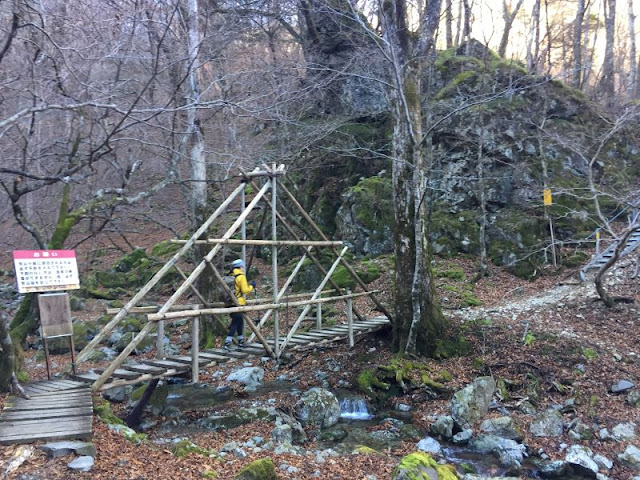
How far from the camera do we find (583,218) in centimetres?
1838

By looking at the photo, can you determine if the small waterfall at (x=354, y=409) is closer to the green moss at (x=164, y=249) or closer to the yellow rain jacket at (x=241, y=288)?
the yellow rain jacket at (x=241, y=288)

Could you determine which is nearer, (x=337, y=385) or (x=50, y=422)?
(x=50, y=422)

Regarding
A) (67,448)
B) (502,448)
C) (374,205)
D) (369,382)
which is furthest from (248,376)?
(374,205)

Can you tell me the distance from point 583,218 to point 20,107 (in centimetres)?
1785

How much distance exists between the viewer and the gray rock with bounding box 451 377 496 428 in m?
8.70

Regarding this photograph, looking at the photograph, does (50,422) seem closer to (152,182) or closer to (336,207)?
(152,182)

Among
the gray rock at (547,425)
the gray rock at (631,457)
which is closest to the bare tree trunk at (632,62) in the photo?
the gray rock at (547,425)

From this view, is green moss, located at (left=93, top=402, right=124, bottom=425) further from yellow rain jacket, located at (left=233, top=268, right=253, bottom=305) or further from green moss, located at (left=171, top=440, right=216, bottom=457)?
yellow rain jacket, located at (left=233, top=268, right=253, bottom=305)

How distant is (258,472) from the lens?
5238 millimetres

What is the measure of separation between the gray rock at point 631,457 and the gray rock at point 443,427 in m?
2.49

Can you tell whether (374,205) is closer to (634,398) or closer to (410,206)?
(410,206)

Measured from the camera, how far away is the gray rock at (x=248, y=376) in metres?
11.3

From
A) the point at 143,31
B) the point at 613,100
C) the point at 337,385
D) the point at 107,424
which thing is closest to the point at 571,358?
the point at 337,385

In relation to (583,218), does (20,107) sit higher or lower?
higher
